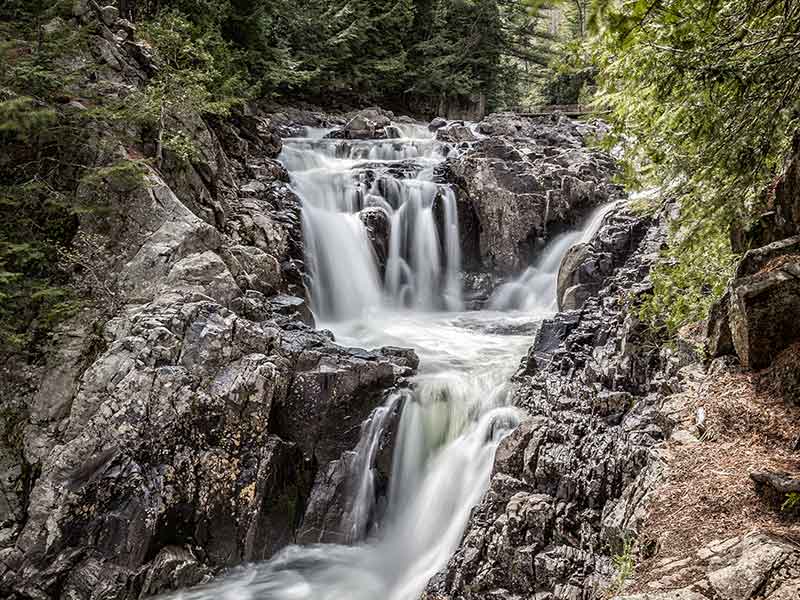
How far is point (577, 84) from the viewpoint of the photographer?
94.7 feet

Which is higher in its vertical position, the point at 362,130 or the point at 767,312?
the point at 362,130

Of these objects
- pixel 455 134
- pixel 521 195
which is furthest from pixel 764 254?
pixel 455 134

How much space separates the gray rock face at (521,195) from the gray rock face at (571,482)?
27.4ft

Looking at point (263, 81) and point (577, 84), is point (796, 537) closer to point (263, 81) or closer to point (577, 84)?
point (263, 81)

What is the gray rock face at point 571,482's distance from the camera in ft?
17.9

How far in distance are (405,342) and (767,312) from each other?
322 inches

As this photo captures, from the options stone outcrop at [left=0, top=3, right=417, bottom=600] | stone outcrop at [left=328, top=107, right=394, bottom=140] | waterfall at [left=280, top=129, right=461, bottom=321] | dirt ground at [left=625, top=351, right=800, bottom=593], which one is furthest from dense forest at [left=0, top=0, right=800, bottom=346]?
waterfall at [left=280, top=129, right=461, bottom=321]

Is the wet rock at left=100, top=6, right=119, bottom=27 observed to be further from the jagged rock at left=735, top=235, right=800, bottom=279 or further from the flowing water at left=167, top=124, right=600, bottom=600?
the jagged rock at left=735, top=235, right=800, bottom=279

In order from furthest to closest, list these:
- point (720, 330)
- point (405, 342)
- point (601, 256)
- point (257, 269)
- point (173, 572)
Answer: point (405, 342), point (257, 269), point (601, 256), point (173, 572), point (720, 330)

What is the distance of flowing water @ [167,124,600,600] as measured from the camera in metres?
7.42

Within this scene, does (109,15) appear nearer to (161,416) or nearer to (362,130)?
(161,416)

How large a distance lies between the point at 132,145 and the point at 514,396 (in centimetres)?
868

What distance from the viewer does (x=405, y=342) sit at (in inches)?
481

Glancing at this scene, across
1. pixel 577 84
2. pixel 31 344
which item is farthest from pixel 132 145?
pixel 577 84
